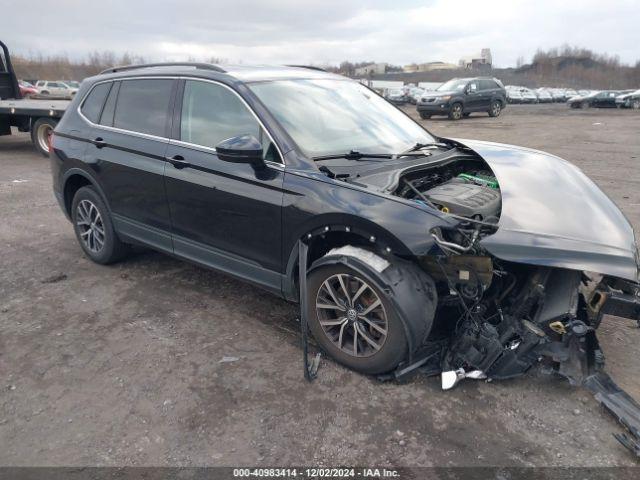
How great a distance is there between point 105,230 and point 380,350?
10.1 feet

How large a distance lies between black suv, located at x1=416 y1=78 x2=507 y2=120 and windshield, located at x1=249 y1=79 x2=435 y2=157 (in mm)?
17469

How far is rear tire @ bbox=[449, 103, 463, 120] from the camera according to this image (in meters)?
20.8

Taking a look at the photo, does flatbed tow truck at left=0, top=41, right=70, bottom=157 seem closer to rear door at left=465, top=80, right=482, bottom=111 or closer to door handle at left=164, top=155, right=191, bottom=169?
door handle at left=164, top=155, right=191, bottom=169

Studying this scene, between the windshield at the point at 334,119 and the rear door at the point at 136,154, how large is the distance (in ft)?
3.25

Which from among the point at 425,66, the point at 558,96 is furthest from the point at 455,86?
the point at 425,66

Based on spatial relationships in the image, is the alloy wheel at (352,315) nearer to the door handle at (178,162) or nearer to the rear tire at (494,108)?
the door handle at (178,162)

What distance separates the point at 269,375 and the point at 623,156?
11810 mm

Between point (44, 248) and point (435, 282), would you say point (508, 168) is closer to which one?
point (435, 282)

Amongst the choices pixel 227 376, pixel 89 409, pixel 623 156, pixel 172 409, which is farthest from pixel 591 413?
pixel 623 156

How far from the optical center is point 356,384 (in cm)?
311

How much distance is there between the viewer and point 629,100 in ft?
107

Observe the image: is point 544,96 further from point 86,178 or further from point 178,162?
point 178,162

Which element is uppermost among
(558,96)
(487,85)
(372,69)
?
(372,69)

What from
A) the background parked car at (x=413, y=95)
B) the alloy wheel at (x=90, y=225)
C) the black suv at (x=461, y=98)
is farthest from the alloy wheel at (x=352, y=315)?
the background parked car at (x=413, y=95)
